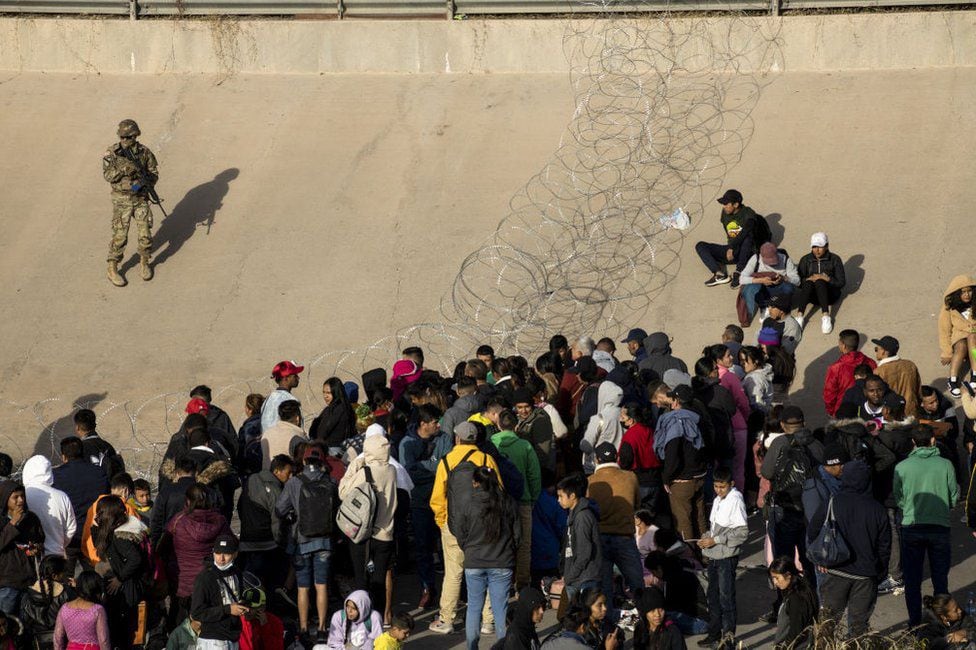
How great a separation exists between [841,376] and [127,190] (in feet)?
25.1

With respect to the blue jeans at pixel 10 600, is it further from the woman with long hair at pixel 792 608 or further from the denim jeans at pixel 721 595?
the woman with long hair at pixel 792 608

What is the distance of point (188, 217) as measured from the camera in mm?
16844

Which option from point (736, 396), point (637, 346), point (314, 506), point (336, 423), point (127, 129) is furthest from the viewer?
point (127, 129)

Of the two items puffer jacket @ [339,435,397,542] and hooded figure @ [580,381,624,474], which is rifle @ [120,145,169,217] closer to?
hooded figure @ [580,381,624,474]

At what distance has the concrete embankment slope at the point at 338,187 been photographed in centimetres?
1463

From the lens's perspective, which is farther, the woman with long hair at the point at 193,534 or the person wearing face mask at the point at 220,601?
the woman with long hair at the point at 193,534

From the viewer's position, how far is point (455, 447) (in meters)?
9.61

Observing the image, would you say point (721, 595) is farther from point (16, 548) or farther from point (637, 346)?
point (16, 548)

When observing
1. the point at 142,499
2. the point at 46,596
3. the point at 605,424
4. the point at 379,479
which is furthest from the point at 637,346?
the point at 46,596

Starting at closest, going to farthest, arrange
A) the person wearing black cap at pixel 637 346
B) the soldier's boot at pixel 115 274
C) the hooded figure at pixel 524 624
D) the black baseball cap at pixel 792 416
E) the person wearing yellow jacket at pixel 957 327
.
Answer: the hooded figure at pixel 524 624
the black baseball cap at pixel 792 416
the person wearing black cap at pixel 637 346
the person wearing yellow jacket at pixel 957 327
the soldier's boot at pixel 115 274

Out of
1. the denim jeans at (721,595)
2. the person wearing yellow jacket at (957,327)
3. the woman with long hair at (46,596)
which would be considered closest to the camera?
the woman with long hair at (46,596)

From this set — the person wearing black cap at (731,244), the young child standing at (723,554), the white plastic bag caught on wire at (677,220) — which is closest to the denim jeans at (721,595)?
the young child standing at (723,554)

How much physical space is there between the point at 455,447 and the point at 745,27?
9.36 m

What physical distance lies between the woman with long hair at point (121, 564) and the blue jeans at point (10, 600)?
0.55 metres
